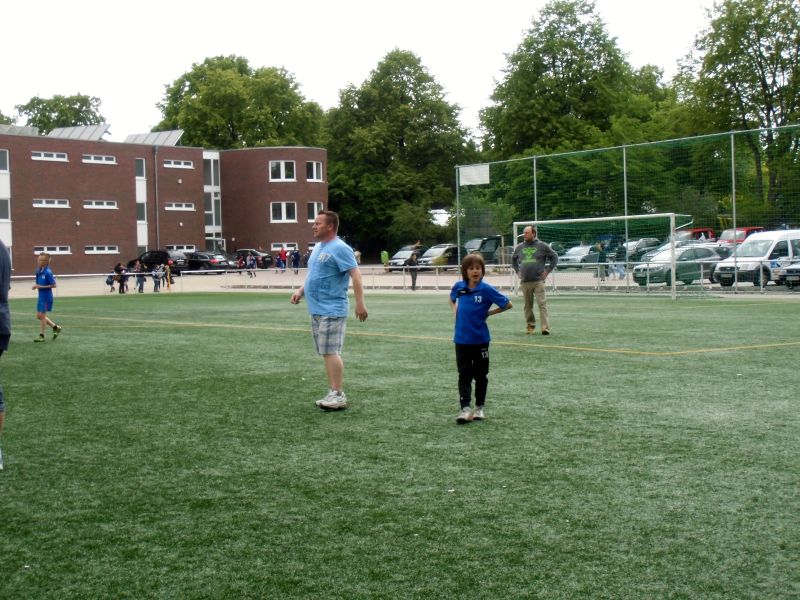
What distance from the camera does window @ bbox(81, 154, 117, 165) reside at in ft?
220

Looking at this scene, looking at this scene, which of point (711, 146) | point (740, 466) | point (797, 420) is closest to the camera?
point (740, 466)

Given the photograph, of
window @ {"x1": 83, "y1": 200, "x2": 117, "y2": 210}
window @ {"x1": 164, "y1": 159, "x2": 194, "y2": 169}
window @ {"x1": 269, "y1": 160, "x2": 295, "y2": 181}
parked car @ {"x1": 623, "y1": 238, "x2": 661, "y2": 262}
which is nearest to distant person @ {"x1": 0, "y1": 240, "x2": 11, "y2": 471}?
parked car @ {"x1": 623, "y1": 238, "x2": 661, "y2": 262}

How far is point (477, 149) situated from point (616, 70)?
1569 cm

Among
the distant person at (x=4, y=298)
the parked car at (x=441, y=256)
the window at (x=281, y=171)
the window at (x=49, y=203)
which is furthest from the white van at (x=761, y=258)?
the window at (x=281, y=171)

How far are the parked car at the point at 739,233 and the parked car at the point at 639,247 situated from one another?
6.93ft

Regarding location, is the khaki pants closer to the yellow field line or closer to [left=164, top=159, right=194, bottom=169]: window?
the yellow field line

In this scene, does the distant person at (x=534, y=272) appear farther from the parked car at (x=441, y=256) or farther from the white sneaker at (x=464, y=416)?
the parked car at (x=441, y=256)

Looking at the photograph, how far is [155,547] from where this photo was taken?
5.15 meters

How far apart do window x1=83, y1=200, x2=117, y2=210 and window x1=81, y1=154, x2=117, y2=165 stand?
8.18ft

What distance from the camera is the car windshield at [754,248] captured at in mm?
29531

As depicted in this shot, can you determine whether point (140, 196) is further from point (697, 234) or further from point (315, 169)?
point (697, 234)

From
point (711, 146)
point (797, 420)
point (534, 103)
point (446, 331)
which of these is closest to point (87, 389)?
point (797, 420)

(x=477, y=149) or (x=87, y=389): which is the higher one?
(x=477, y=149)

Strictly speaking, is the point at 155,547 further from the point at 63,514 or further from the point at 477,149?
the point at 477,149
